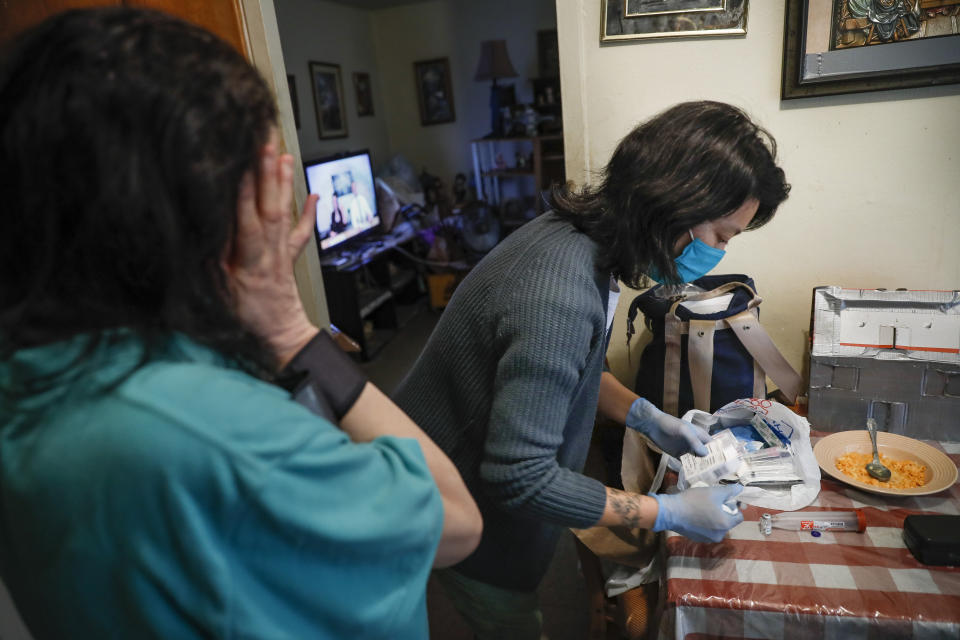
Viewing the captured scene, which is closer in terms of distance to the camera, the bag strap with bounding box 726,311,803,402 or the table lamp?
the bag strap with bounding box 726,311,803,402

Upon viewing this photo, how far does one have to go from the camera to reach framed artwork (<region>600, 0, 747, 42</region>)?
148 centimetres

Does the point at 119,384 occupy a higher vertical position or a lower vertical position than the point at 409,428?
higher

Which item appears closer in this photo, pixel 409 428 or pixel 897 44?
pixel 409 428

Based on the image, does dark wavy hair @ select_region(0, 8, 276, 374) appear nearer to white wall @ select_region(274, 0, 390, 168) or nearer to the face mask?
the face mask

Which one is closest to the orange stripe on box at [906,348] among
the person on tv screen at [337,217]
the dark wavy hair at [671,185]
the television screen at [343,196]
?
the dark wavy hair at [671,185]

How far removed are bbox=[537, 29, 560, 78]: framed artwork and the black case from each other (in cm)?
448

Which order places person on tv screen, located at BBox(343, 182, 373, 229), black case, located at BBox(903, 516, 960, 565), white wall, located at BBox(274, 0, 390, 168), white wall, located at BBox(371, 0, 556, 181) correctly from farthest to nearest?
white wall, located at BBox(371, 0, 556, 181)
white wall, located at BBox(274, 0, 390, 168)
person on tv screen, located at BBox(343, 182, 373, 229)
black case, located at BBox(903, 516, 960, 565)

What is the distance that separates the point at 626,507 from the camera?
1.03 meters

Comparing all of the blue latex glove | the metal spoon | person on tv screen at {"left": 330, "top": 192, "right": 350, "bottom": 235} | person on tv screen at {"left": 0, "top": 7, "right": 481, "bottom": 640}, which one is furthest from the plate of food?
person on tv screen at {"left": 330, "top": 192, "right": 350, "bottom": 235}

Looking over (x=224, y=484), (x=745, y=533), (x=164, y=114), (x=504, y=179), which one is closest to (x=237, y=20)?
(x=164, y=114)

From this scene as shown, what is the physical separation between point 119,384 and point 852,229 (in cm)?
169

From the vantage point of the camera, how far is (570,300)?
3.03 ft

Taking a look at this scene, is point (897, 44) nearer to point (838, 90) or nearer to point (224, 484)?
point (838, 90)

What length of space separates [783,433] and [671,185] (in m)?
0.63
